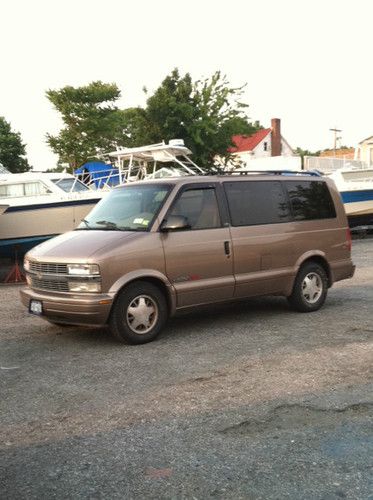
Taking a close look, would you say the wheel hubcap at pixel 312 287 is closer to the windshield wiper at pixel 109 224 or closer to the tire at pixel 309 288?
the tire at pixel 309 288

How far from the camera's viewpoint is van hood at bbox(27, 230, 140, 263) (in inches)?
243

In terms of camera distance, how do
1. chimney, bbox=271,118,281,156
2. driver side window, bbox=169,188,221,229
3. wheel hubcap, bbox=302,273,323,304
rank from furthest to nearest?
chimney, bbox=271,118,281,156
wheel hubcap, bbox=302,273,323,304
driver side window, bbox=169,188,221,229

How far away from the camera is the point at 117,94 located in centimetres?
4253

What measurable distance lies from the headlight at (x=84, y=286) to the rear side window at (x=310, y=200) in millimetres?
3151

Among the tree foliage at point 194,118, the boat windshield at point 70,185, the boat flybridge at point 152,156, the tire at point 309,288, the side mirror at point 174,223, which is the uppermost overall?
the tree foliage at point 194,118

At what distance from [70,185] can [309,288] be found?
8.59 meters

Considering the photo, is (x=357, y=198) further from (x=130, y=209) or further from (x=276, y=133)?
(x=276, y=133)

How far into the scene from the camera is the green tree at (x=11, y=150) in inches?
1956

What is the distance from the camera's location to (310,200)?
319 inches

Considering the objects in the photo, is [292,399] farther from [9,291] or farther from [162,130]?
[162,130]

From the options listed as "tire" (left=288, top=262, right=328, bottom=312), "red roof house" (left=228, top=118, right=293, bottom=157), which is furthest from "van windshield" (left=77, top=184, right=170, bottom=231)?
"red roof house" (left=228, top=118, right=293, bottom=157)

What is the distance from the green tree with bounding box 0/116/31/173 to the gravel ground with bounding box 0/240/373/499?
45.6 meters

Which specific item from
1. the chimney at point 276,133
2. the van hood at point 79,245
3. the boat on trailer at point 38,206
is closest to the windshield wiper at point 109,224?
the van hood at point 79,245

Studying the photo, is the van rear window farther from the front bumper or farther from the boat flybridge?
the boat flybridge
